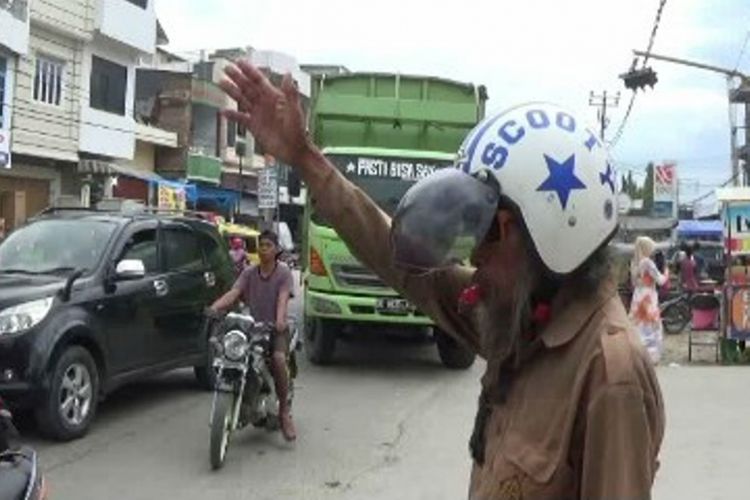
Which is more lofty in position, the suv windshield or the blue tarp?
the blue tarp

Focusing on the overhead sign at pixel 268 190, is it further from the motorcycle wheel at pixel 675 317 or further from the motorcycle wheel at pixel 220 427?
the motorcycle wheel at pixel 220 427

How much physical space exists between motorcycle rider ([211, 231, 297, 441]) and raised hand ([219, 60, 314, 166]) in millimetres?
5496

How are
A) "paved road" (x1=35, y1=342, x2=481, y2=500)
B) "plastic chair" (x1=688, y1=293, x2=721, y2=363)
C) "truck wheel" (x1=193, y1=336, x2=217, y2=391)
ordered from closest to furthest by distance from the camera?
"paved road" (x1=35, y1=342, x2=481, y2=500), "truck wheel" (x1=193, y1=336, x2=217, y2=391), "plastic chair" (x1=688, y1=293, x2=721, y2=363)

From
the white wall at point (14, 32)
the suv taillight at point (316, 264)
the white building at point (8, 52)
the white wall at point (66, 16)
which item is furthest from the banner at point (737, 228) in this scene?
Answer: the white wall at point (66, 16)

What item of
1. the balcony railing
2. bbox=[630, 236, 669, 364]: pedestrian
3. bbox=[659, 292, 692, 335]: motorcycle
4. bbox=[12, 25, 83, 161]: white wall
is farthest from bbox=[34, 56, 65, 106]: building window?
bbox=[630, 236, 669, 364]: pedestrian

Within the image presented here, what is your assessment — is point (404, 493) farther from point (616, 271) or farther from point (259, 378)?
point (616, 271)

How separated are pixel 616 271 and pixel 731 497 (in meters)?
5.17

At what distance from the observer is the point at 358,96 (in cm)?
1310

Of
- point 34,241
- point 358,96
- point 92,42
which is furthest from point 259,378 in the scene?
point 92,42

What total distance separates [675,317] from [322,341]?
9.02m

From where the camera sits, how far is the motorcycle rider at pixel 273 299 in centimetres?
773

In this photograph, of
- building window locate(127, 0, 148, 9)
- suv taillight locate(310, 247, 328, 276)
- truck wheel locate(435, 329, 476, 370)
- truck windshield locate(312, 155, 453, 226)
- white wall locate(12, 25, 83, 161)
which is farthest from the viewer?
building window locate(127, 0, 148, 9)

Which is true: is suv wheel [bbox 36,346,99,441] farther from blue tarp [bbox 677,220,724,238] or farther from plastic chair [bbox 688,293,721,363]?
blue tarp [bbox 677,220,724,238]

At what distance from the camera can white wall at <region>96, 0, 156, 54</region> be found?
28188mm
